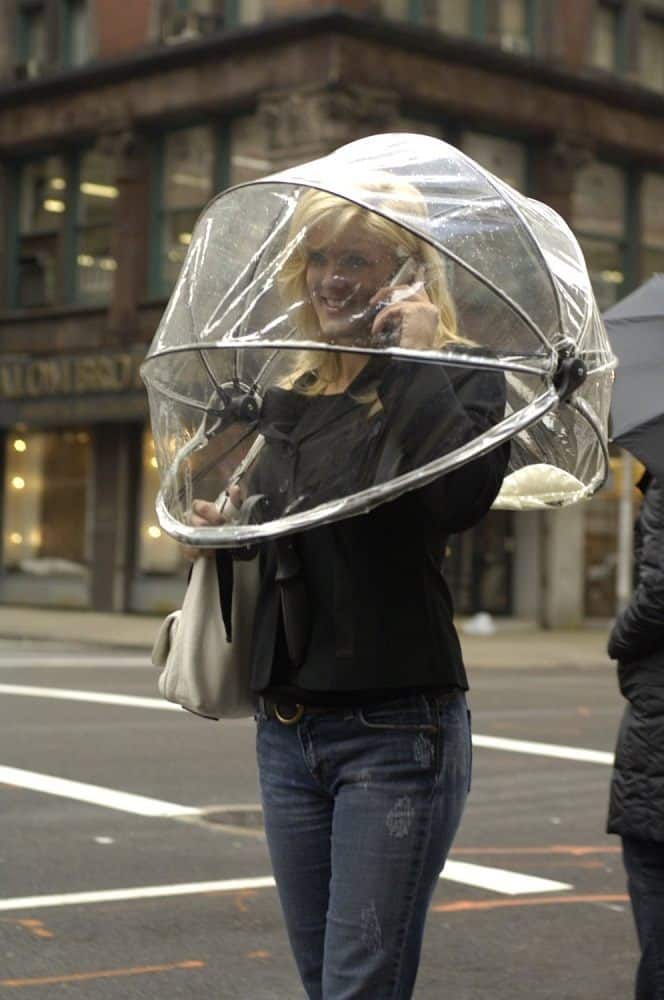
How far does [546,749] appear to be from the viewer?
12.3m

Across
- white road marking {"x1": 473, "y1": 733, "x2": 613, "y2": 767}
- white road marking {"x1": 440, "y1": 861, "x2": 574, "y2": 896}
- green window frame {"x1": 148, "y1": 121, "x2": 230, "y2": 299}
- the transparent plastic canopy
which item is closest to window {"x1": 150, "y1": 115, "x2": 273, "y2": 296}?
green window frame {"x1": 148, "y1": 121, "x2": 230, "y2": 299}

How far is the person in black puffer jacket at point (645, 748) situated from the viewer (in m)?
4.84

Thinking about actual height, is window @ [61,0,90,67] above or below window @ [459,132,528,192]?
above

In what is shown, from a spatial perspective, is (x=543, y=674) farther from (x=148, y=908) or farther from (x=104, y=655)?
(x=148, y=908)

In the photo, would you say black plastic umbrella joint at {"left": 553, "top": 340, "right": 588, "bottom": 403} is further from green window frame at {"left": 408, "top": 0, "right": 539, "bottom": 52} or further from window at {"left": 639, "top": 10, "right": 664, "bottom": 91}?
window at {"left": 639, "top": 10, "right": 664, "bottom": 91}

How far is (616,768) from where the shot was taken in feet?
16.5

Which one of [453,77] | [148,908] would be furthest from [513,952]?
[453,77]

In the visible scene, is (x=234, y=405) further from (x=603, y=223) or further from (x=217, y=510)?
(x=603, y=223)

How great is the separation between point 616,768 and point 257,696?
5.69 feet

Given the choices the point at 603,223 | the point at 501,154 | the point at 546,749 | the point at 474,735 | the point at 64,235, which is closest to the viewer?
the point at 546,749

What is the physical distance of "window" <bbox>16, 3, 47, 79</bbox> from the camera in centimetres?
2989

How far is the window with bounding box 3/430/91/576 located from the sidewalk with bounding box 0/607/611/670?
3.60 feet

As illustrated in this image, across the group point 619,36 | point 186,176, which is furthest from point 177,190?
point 619,36

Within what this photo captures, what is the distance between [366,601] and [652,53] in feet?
93.1
